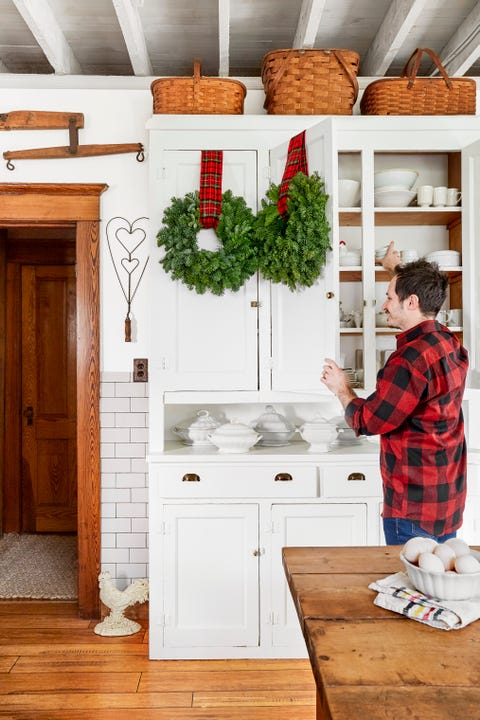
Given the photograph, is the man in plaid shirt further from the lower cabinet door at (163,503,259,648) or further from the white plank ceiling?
the white plank ceiling

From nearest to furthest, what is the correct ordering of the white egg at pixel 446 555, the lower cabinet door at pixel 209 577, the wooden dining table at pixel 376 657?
the wooden dining table at pixel 376 657
the white egg at pixel 446 555
the lower cabinet door at pixel 209 577

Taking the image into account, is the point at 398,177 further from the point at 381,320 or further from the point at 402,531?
the point at 402,531

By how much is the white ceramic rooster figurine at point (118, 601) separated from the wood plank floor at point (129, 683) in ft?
0.14

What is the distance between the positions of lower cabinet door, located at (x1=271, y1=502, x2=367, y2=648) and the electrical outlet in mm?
1062

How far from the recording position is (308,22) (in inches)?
117

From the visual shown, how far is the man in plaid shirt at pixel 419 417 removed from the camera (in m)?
2.17

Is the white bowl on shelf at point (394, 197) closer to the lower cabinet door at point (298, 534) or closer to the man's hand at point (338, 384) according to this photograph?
the man's hand at point (338, 384)

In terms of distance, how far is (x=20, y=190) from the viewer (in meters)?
3.54

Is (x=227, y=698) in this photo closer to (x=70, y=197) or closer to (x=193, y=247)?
(x=193, y=247)

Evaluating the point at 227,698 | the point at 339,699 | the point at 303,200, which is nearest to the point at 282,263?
the point at 303,200

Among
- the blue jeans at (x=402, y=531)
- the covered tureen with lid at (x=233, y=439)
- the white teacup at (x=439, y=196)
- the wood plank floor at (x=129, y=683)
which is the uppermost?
the white teacup at (x=439, y=196)

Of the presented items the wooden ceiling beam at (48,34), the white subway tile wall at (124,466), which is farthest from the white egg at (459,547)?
the wooden ceiling beam at (48,34)

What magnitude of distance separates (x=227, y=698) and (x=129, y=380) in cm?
168

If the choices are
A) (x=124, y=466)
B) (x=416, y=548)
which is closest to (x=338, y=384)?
(x=416, y=548)
